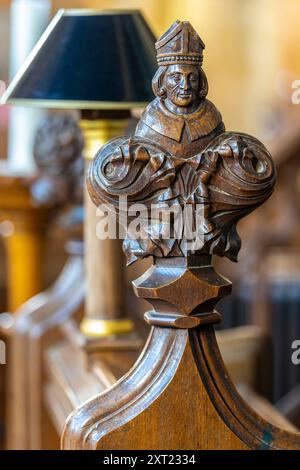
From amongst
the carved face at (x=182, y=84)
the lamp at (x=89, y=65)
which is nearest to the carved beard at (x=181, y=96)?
the carved face at (x=182, y=84)

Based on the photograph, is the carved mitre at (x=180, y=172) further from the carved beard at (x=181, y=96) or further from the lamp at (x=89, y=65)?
the lamp at (x=89, y=65)

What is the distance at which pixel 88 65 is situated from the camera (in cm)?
174

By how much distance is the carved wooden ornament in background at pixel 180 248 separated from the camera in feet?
3.41

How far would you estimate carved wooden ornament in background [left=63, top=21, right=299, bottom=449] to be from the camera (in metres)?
1.04

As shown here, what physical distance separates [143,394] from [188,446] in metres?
0.07

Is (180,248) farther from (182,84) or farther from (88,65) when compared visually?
(88,65)

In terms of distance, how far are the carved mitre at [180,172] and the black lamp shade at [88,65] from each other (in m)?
0.63

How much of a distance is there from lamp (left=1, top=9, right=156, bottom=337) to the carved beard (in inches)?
25.4

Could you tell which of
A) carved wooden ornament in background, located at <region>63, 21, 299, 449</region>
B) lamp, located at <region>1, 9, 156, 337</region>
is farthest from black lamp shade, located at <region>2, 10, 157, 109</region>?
carved wooden ornament in background, located at <region>63, 21, 299, 449</region>

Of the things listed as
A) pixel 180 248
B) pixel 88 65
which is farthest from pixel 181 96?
pixel 88 65

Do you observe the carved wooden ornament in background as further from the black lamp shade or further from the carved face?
the black lamp shade

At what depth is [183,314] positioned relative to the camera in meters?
1.08

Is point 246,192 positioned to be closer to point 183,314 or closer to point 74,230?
point 183,314

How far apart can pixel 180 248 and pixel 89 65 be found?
2.44 ft
